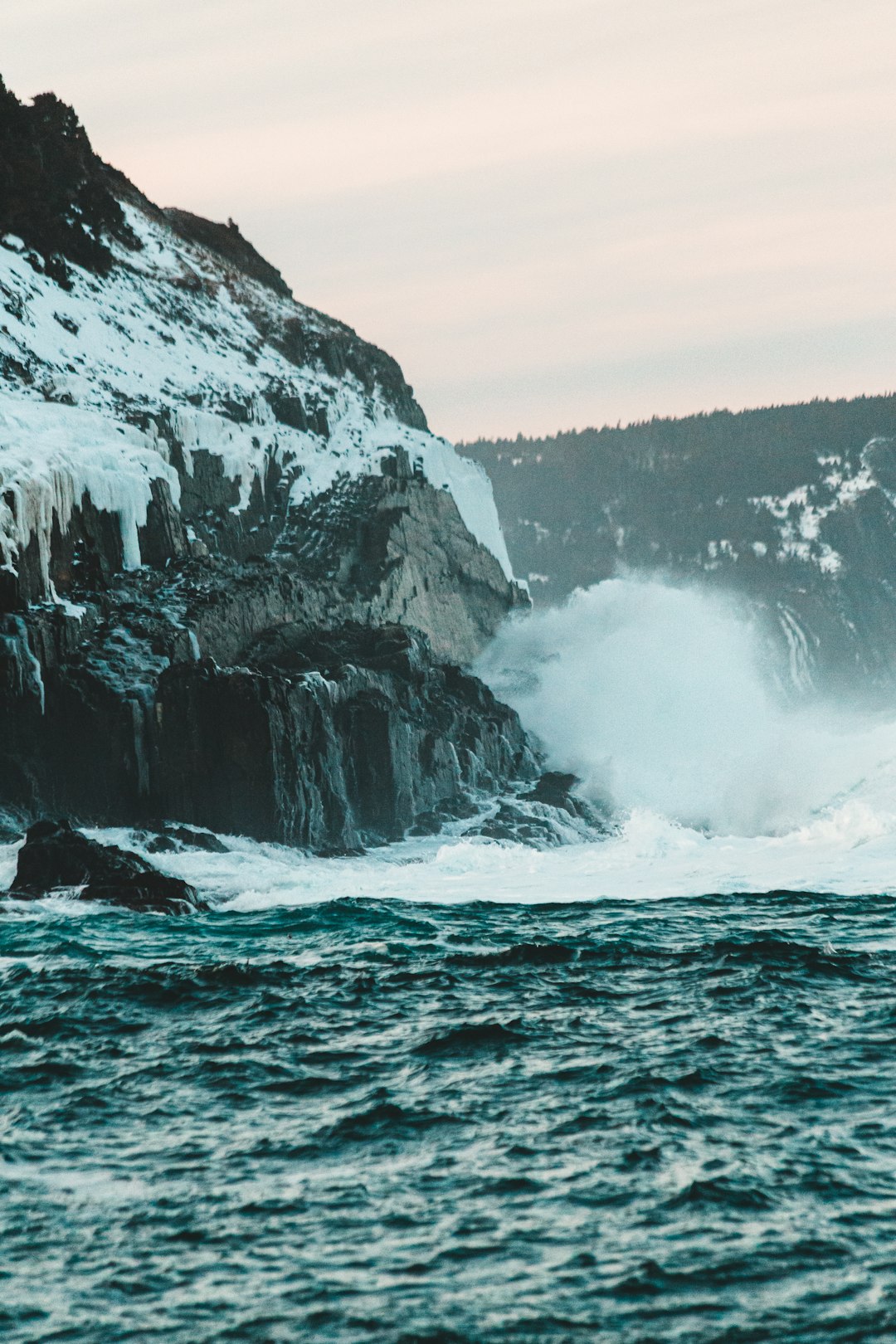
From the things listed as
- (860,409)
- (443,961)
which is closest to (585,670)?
(443,961)

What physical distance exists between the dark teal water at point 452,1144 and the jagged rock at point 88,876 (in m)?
5.16

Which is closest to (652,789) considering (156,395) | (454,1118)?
(156,395)

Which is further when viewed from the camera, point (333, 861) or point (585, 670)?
point (585, 670)

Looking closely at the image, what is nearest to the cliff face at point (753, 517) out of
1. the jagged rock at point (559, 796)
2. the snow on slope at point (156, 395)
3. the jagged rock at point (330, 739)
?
the snow on slope at point (156, 395)

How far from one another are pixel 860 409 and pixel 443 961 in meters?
127

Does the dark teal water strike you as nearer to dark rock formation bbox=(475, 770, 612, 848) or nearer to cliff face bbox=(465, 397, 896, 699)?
dark rock formation bbox=(475, 770, 612, 848)

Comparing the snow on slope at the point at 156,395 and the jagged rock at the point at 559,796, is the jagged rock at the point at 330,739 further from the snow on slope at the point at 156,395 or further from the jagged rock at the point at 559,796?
the snow on slope at the point at 156,395

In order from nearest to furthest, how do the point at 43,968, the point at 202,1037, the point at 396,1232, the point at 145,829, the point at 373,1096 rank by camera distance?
the point at 396,1232, the point at 373,1096, the point at 202,1037, the point at 43,968, the point at 145,829

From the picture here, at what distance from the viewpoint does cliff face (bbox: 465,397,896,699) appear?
11762 centimetres

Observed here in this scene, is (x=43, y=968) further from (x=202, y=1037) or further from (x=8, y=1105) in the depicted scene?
(x=8, y=1105)

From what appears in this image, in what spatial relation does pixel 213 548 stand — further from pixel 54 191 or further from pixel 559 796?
pixel 54 191

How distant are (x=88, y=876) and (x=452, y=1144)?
57.2ft

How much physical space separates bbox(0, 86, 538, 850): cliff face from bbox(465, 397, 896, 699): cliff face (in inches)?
2009

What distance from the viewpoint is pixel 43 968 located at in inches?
870
